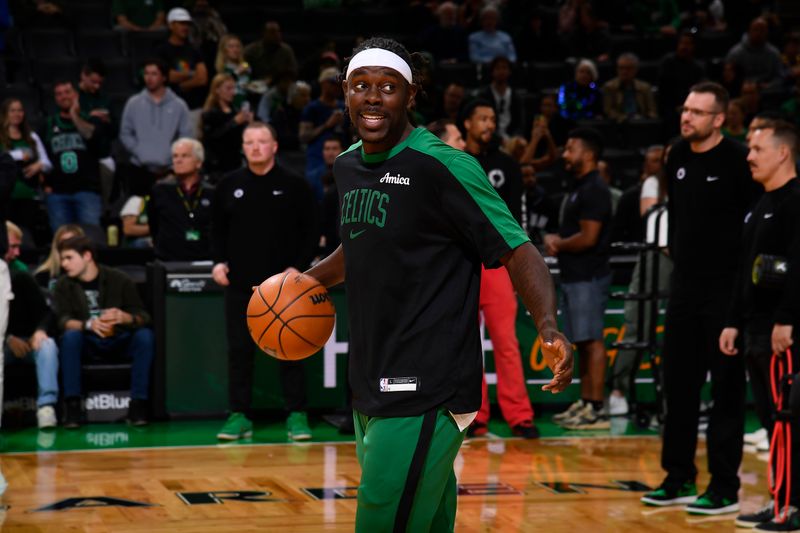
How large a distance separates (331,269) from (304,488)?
3.22 meters

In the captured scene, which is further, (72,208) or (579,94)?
(579,94)

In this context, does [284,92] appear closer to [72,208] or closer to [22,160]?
[72,208]

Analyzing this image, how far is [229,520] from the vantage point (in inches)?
256

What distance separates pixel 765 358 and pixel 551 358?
3.29 m

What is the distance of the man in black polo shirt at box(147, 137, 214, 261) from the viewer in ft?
34.0

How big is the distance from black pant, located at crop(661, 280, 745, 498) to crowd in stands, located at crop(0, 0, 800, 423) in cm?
251

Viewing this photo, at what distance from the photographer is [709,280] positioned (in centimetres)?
677

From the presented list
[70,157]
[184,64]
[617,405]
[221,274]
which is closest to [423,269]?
[221,274]

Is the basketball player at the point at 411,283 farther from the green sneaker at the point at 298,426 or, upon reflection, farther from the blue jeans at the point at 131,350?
the blue jeans at the point at 131,350

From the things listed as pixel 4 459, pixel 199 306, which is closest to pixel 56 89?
pixel 199 306

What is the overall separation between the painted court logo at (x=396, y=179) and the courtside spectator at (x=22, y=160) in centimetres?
815

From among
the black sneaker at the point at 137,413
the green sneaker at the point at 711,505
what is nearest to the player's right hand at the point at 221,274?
the black sneaker at the point at 137,413

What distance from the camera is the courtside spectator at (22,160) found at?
1136cm

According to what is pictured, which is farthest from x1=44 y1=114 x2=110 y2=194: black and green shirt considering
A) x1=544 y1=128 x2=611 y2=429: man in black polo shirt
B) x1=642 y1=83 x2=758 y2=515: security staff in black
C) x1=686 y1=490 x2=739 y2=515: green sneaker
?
x1=686 y1=490 x2=739 y2=515: green sneaker
